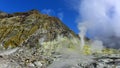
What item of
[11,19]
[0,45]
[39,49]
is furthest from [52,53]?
[11,19]

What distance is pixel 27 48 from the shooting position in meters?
69.8

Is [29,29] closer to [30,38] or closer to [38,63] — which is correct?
[30,38]

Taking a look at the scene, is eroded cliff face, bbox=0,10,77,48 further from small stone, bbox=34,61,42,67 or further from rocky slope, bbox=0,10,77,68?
small stone, bbox=34,61,42,67

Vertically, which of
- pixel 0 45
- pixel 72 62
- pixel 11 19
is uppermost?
pixel 11 19

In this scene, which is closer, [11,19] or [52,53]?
[52,53]

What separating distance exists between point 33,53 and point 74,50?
1008 cm

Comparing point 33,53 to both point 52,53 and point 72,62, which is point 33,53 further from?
point 72,62

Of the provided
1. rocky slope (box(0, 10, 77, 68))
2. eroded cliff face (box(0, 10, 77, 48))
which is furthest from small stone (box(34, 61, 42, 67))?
eroded cliff face (box(0, 10, 77, 48))

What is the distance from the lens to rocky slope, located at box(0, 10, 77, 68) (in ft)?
198

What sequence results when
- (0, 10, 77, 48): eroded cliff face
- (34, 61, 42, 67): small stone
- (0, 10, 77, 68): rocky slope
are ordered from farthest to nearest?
(0, 10, 77, 48): eroded cliff face → (0, 10, 77, 68): rocky slope → (34, 61, 42, 67): small stone

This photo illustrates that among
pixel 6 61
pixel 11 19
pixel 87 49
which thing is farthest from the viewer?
pixel 11 19

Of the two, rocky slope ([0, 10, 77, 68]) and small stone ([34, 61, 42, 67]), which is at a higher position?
rocky slope ([0, 10, 77, 68])

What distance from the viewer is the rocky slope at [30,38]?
198 ft

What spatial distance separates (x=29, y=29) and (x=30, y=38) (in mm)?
4586
